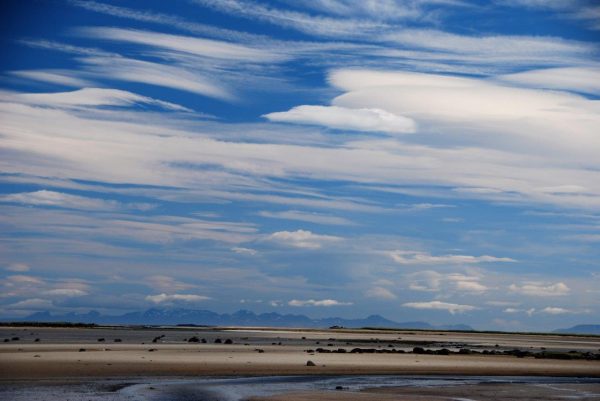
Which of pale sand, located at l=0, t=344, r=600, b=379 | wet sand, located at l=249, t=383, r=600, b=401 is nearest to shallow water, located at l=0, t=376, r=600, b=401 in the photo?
wet sand, located at l=249, t=383, r=600, b=401

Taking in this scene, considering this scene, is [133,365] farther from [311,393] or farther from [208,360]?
[311,393]

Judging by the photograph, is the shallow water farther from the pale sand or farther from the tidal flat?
the pale sand

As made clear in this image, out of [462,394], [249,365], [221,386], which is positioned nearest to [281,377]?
[221,386]

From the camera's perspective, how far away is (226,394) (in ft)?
129

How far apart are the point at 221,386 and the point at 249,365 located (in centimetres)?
1723

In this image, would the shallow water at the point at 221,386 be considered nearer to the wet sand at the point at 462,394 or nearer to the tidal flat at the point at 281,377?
the tidal flat at the point at 281,377

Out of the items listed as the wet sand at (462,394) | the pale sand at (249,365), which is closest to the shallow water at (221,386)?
the wet sand at (462,394)

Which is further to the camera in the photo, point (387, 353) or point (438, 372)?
point (387, 353)

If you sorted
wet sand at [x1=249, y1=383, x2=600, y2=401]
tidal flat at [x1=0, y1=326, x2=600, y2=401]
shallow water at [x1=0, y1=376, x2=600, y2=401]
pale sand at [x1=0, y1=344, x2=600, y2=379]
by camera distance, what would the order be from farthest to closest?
pale sand at [x1=0, y1=344, x2=600, y2=379] < tidal flat at [x1=0, y1=326, x2=600, y2=401] < wet sand at [x1=249, y1=383, x2=600, y2=401] < shallow water at [x1=0, y1=376, x2=600, y2=401]

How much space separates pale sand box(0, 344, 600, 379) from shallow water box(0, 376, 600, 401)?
4.26m

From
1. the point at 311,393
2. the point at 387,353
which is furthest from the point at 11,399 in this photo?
the point at 387,353

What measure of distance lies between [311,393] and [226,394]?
4.56 meters

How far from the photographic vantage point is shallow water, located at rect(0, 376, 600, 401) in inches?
1464

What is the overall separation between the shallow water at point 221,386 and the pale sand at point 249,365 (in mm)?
4256
